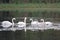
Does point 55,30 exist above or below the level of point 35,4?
above

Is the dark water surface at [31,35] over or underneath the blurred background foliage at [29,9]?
over

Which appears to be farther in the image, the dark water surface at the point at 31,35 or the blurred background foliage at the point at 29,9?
the blurred background foliage at the point at 29,9

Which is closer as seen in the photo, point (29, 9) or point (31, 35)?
point (31, 35)

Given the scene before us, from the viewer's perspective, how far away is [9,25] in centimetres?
2191

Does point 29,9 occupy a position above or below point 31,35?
below

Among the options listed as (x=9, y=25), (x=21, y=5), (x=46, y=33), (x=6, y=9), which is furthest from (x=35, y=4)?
(x=46, y=33)

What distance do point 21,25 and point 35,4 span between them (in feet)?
85.7

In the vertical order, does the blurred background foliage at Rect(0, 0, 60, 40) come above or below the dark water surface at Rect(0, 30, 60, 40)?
below

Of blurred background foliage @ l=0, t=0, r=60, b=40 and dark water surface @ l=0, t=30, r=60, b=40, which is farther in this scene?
blurred background foliage @ l=0, t=0, r=60, b=40

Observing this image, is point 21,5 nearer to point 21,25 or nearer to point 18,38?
point 21,25

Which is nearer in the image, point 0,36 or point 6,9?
point 0,36

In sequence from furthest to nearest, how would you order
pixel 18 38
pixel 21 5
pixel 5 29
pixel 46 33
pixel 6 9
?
pixel 21 5 → pixel 6 9 → pixel 5 29 → pixel 46 33 → pixel 18 38

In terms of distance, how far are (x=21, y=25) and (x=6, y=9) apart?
23.1 metres

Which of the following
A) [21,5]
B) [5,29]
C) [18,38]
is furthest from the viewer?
[21,5]
